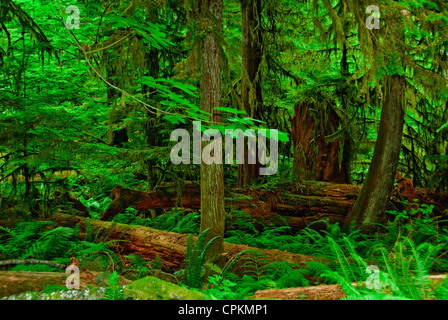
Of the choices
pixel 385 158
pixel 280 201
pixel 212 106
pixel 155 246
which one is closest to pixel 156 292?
pixel 212 106

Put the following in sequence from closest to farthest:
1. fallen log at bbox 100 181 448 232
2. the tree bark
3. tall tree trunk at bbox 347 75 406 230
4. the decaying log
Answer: the decaying log
tall tree trunk at bbox 347 75 406 230
fallen log at bbox 100 181 448 232
the tree bark

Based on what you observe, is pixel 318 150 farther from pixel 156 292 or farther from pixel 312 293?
pixel 156 292

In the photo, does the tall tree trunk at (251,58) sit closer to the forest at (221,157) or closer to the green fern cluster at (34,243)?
the forest at (221,157)

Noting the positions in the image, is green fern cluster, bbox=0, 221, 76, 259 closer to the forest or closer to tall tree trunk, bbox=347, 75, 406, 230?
the forest

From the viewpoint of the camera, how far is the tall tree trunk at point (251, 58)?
8.73m

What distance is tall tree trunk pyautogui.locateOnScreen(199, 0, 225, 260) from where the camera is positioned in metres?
4.72

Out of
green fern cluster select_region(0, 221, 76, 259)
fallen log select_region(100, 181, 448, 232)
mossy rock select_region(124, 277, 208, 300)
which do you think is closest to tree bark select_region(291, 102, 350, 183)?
fallen log select_region(100, 181, 448, 232)

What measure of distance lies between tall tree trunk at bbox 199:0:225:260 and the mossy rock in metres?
2.53

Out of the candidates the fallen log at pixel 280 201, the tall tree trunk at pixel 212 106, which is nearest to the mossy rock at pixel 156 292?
the tall tree trunk at pixel 212 106

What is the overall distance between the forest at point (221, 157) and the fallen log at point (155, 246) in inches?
1.4

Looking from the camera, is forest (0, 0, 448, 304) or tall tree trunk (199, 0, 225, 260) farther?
tall tree trunk (199, 0, 225, 260)
